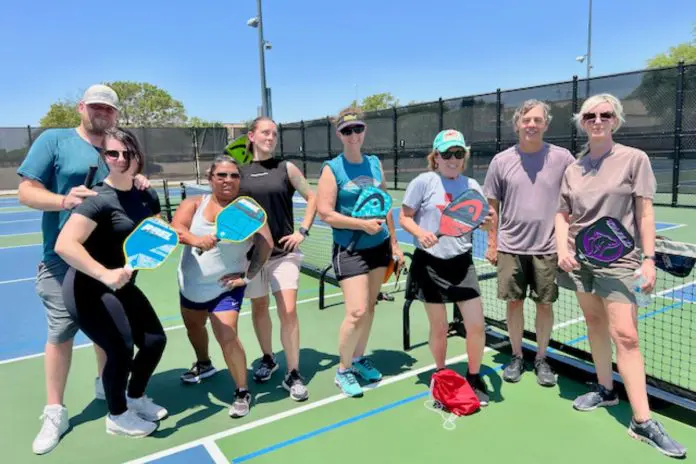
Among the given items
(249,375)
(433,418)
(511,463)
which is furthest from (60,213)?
(511,463)

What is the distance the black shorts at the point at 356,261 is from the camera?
142 inches

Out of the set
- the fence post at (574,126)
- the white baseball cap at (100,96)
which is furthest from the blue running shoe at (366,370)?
the fence post at (574,126)

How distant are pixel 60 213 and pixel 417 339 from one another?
321cm

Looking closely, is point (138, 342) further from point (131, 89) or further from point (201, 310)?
point (131, 89)

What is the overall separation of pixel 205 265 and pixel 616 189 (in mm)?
2636

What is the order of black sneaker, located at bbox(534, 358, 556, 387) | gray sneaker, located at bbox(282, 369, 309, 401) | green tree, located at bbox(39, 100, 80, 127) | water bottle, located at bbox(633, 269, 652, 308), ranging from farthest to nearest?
green tree, located at bbox(39, 100, 80, 127) < black sneaker, located at bbox(534, 358, 556, 387) < gray sneaker, located at bbox(282, 369, 309, 401) < water bottle, located at bbox(633, 269, 652, 308)

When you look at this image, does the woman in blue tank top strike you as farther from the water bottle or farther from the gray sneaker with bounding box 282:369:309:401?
the water bottle

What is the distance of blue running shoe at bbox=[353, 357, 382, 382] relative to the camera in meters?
3.95

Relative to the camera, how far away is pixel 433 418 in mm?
3385

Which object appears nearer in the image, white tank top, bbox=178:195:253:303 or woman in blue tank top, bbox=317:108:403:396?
white tank top, bbox=178:195:253:303

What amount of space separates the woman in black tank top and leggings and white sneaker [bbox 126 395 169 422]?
0.09 meters

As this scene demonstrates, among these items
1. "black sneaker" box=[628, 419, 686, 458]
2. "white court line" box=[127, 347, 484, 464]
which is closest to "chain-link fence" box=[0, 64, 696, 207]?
"white court line" box=[127, 347, 484, 464]

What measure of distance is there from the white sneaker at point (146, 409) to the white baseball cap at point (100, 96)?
1950 mm

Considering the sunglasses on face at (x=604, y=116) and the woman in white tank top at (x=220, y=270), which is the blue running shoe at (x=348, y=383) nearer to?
the woman in white tank top at (x=220, y=270)
